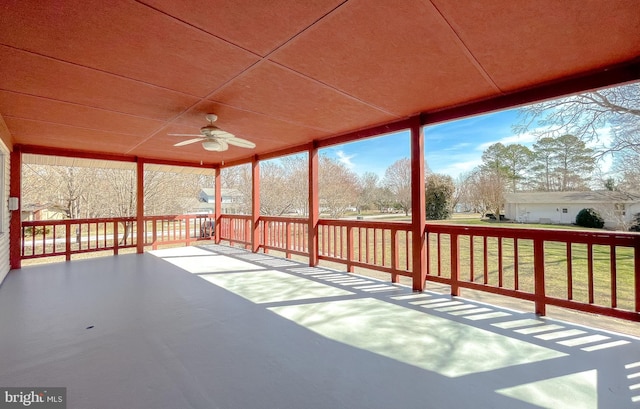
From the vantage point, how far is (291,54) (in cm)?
213

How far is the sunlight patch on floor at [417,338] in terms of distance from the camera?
200cm

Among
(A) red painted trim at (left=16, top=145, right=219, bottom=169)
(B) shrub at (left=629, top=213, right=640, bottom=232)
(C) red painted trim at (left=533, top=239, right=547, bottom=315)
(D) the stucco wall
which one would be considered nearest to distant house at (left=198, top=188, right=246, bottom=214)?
(A) red painted trim at (left=16, top=145, right=219, bottom=169)

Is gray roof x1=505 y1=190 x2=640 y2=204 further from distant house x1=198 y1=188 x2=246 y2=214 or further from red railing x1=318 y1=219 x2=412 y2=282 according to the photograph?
distant house x1=198 y1=188 x2=246 y2=214

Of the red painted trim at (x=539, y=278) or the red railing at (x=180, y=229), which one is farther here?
the red railing at (x=180, y=229)

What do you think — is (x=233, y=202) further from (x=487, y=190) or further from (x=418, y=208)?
(x=418, y=208)

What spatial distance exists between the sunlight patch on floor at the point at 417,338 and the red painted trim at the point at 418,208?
779 millimetres

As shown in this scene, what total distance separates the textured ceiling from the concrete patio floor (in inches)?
91.6

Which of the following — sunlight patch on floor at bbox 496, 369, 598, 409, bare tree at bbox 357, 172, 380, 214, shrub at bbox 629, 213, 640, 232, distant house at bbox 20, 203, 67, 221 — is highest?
bare tree at bbox 357, 172, 380, 214

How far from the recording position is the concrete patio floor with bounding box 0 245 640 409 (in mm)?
1640

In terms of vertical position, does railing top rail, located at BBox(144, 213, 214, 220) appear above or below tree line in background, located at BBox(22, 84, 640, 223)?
below

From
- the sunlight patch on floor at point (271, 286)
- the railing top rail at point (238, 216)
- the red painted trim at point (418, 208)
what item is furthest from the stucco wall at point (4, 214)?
the red painted trim at point (418, 208)

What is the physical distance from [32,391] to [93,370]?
0.29m

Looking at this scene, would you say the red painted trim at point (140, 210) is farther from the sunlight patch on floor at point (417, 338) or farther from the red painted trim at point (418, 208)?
the red painted trim at point (418, 208)

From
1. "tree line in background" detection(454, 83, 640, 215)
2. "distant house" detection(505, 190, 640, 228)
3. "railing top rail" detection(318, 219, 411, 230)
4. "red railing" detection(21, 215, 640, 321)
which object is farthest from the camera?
"distant house" detection(505, 190, 640, 228)
